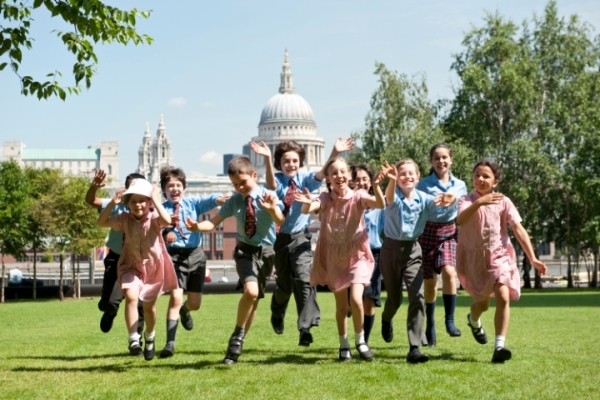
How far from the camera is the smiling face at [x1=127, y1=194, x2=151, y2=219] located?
9150mm

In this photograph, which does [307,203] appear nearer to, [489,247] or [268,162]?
[268,162]

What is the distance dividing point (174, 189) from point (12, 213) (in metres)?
40.1

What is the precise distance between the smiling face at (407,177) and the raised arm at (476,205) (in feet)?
2.15

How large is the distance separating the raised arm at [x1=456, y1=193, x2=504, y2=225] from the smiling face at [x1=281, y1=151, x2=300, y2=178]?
2.11 meters

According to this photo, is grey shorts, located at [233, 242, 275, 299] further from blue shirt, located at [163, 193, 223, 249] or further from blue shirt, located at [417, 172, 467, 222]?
blue shirt, located at [417, 172, 467, 222]

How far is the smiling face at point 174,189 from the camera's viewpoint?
34.5 ft

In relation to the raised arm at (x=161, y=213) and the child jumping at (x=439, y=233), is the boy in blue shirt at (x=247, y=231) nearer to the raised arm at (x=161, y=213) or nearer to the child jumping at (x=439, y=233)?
the raised arm at (x=161, y=213)

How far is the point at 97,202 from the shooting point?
10.0m

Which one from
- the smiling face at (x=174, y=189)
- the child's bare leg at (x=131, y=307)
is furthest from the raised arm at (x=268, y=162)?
the child's bare leg at (x=131, y=307)

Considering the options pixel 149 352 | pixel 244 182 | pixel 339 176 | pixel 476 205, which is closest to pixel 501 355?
pixel 476 205

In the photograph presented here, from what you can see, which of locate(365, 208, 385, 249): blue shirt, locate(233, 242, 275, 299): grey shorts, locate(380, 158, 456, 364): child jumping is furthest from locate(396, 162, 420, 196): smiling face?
locate(365, 208, 385, 249): blue shirt

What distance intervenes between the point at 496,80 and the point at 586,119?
488 centimetres

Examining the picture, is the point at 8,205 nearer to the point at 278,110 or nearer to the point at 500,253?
the point at 500,253

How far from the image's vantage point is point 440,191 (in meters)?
10.9
